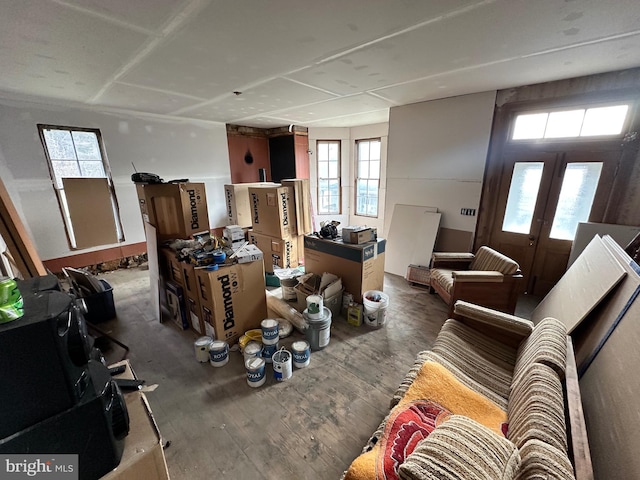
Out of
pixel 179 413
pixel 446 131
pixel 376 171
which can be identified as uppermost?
pixel 446 131

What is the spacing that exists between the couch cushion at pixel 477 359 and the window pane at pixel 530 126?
2600 mm

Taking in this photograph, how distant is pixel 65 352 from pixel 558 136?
4313 millimetres

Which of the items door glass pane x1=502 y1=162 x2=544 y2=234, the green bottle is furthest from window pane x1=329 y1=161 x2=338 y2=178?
the green bottle

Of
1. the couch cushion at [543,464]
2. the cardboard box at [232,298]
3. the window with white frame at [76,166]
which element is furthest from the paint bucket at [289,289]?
the window with white frame at [76,166]

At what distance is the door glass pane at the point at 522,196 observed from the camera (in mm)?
3109

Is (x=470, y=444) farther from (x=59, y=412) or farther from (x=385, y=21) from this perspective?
(x=385, y=21)

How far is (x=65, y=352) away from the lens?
0.74m

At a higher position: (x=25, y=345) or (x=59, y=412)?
(x=25, y=345)

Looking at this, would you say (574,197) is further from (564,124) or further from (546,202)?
(564,124)

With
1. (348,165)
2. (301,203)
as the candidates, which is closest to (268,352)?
(301,203)

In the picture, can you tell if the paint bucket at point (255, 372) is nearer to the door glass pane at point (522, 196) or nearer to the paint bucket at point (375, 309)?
the paint bucket at point (375, 309)

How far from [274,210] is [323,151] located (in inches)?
113

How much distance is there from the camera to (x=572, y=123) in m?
2.80

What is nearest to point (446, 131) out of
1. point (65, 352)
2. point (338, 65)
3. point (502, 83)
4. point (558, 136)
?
point (502, 83)
